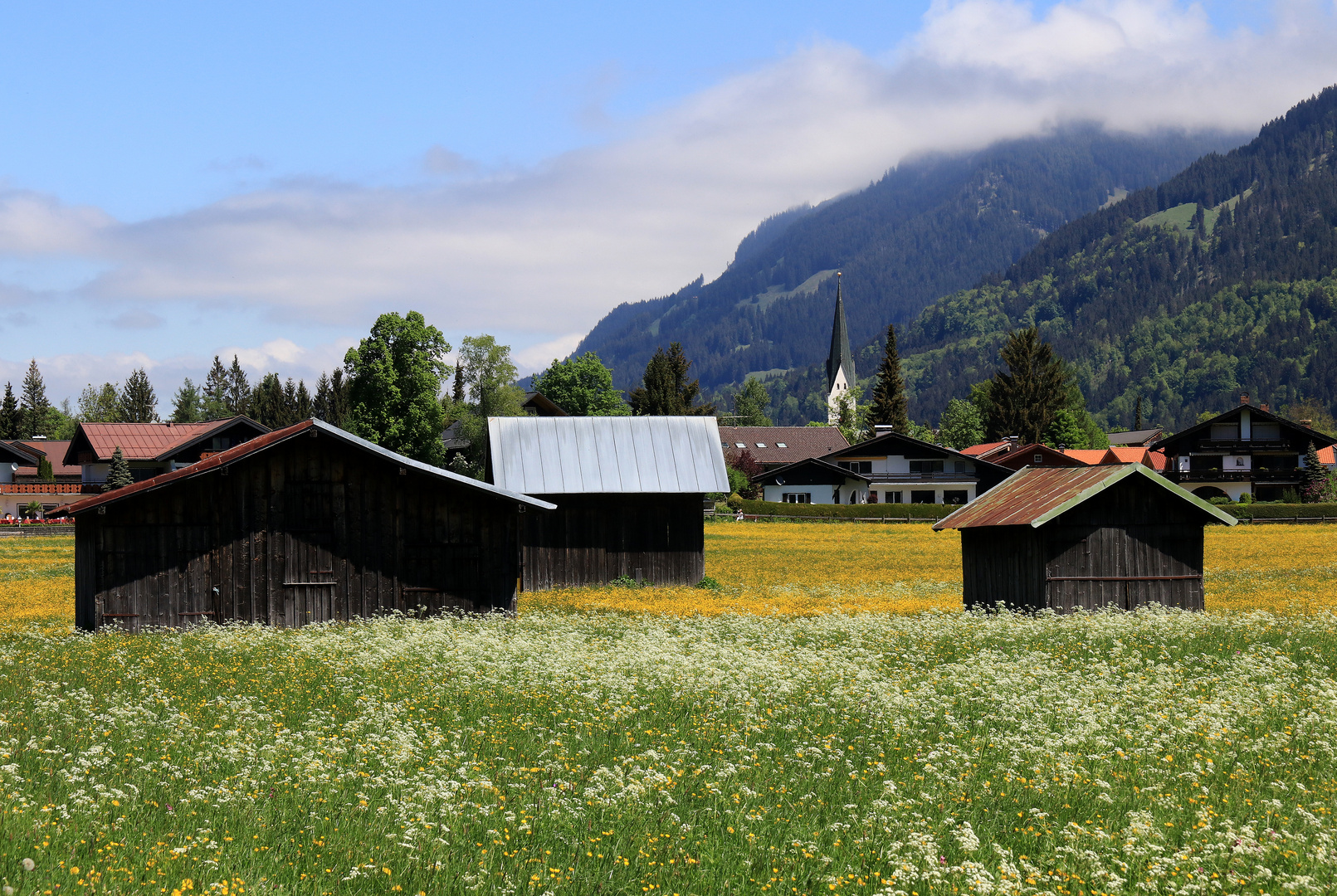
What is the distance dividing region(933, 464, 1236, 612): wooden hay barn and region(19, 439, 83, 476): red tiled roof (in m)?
98.7

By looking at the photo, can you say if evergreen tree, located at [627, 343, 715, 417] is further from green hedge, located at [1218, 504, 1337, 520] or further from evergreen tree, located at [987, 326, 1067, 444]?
green hedge, located at [1218, 504, 1337, 520]

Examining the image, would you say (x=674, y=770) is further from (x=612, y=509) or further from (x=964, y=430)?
(x=964, y=430)

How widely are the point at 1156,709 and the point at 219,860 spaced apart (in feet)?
37.2

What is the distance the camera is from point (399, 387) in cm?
8638

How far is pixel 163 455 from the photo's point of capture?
290ft

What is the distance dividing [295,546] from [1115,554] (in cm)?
1962

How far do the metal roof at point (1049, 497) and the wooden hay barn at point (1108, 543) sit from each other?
0.14ft

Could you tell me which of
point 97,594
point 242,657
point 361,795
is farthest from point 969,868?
point 97,594

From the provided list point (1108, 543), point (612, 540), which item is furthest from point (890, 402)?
point (1108, 543)

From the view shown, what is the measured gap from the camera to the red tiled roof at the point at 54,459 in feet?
349

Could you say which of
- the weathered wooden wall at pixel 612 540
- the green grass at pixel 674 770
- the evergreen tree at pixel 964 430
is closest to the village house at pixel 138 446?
the weathered wooden wall at pixel 612 540

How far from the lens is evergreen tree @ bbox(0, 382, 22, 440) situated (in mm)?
125875

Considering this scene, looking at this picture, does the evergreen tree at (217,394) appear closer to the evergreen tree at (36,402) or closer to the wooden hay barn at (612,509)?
the evergreen tree at (36,402)

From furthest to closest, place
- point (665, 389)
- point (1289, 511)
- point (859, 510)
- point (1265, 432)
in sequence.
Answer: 1. point (665, 389)
2. point (1265, 432)
3. point (859, 510)
4. point (1289, 511)
